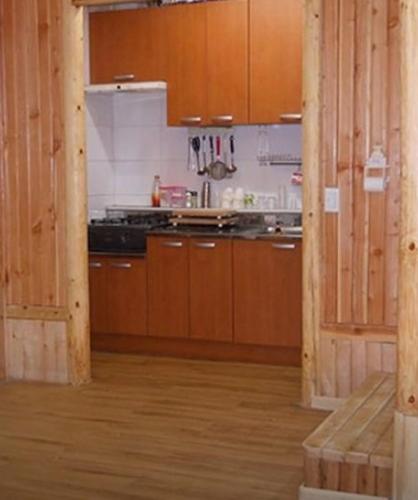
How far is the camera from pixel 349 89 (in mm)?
4406

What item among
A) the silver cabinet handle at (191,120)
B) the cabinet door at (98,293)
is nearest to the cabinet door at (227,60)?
the silver cabinet handle at (191,120)

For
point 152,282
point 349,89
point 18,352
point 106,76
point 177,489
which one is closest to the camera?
point 177,489

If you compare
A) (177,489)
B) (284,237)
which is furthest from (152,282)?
(177,489)

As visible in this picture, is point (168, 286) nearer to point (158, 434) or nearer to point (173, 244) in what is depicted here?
point (173, 244)

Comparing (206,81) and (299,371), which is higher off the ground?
(206,81)

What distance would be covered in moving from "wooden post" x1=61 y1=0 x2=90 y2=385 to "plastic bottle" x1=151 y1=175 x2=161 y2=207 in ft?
4.98

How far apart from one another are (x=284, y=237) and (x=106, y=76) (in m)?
1.96

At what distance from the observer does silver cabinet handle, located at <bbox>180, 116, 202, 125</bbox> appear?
6.05 meters

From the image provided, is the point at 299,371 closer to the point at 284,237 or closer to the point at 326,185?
the point at 284,237

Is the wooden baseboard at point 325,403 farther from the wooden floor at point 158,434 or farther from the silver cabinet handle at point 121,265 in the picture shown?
the silver cabinet handle at point 121,265

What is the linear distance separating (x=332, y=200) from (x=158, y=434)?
1.52 m

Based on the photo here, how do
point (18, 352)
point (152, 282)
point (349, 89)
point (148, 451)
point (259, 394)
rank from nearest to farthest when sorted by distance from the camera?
point (148, 451) → point (349, 89) → point (259, 394) → point (18, 352) → point (152, 282)

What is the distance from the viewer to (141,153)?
6695 millimetres

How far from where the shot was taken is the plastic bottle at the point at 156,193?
21.5ft
